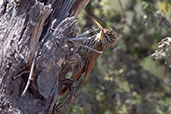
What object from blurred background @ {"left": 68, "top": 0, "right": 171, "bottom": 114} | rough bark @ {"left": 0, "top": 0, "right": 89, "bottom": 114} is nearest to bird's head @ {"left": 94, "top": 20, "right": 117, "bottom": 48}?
rough bark @ {"left": 0, "top": 0, "right": 89, "bottom": 114}

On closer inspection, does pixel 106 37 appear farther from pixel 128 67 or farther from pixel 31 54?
pixel 128 67

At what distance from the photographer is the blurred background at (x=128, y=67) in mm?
4966

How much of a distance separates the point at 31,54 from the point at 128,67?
4.15m

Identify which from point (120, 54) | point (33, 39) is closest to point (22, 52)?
point (33, 39)

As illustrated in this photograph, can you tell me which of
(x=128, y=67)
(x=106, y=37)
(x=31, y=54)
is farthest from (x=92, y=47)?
(x=128, y=67)

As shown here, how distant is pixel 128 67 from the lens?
6.39 metres

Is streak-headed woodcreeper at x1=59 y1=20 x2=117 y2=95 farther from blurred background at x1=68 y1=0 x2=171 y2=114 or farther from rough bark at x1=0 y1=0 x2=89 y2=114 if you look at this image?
blurred background at x1=68 y1=0 x2=171 y2=114

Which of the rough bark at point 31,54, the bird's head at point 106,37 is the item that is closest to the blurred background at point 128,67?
the bird's head at point 106,37

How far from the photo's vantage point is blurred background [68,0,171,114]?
497 cm

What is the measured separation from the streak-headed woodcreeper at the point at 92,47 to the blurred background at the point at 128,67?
4.36 feet

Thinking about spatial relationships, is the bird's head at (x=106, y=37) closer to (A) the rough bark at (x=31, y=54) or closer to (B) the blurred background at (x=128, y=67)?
(A) the rough bark at (x=31, y=54)

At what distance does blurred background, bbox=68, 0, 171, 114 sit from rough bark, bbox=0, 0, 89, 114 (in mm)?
1746

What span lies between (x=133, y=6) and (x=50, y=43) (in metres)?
4.28

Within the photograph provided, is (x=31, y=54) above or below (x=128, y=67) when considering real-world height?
above
